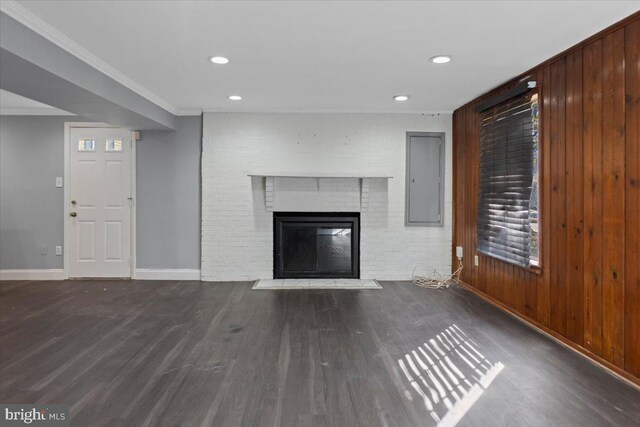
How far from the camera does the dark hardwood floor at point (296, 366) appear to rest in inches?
77.5

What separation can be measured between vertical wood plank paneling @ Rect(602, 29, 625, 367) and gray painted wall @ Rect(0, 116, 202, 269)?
4351 millimetres

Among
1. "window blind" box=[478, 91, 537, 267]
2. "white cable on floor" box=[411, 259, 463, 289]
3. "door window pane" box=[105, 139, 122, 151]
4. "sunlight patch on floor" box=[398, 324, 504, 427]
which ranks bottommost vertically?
"sunlight patch on floor" box=[398, 324, 504, 427]

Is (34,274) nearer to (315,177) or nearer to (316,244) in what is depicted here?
(316,244)

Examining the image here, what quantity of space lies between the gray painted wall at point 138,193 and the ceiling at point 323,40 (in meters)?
1.10

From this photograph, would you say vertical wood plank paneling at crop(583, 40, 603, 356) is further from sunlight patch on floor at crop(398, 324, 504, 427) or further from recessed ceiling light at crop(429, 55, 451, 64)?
recessed ceiling light at crop(429, 55, 451, 64)

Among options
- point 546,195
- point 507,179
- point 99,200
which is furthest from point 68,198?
point 546,195

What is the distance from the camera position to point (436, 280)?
489 cm

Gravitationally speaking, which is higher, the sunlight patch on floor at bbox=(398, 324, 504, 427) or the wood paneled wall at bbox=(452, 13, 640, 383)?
the wood paneled wall at bbox=(452, 13, 640, 383)

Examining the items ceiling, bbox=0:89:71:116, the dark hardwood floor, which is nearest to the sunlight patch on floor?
the dark hardwood floor

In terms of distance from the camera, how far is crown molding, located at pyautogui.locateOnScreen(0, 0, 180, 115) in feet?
7.26

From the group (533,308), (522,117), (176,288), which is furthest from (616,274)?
(176,288)

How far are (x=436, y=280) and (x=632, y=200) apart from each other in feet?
9.22

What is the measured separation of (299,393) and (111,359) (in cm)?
143

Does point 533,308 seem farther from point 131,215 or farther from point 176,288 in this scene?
point 131,215
